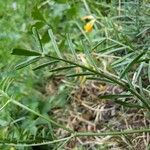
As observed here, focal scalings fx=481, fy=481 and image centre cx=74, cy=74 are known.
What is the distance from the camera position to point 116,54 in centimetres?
176

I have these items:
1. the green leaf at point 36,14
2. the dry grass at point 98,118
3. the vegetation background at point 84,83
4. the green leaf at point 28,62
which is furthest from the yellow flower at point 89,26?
the green leaf at point 28,62

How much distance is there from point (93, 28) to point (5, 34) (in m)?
0.38

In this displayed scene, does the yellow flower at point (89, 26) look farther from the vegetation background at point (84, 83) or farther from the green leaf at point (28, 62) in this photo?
the green leaf at point (28, 62)

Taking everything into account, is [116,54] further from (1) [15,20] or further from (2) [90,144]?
(1) [15,20]

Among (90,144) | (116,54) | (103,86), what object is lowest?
(90,144)

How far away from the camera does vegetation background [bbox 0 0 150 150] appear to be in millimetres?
1511

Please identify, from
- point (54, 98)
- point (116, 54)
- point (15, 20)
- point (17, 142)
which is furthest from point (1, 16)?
point (17, 142)

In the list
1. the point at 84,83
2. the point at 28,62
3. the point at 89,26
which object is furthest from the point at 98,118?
the point at 28,62

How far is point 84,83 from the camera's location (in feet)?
6.24

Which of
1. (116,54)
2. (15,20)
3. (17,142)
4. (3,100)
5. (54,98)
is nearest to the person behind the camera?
(17,142)

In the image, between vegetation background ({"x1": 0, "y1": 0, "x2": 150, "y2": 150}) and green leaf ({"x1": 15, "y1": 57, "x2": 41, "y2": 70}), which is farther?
vegetation background ({"x1": 0, "y1": 0, "x2": 150, "y2": 150})

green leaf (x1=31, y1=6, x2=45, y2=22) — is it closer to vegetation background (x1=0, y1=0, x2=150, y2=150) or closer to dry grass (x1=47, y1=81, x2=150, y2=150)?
vegetation background (x1=0, y1=0, x2=150, y2=150)

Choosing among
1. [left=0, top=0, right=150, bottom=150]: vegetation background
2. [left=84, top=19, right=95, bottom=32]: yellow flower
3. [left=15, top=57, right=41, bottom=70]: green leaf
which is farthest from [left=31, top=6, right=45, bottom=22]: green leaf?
[left=15, top=57, right=41, bottom=70]: green leaf

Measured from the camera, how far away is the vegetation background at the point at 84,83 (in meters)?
1.51
